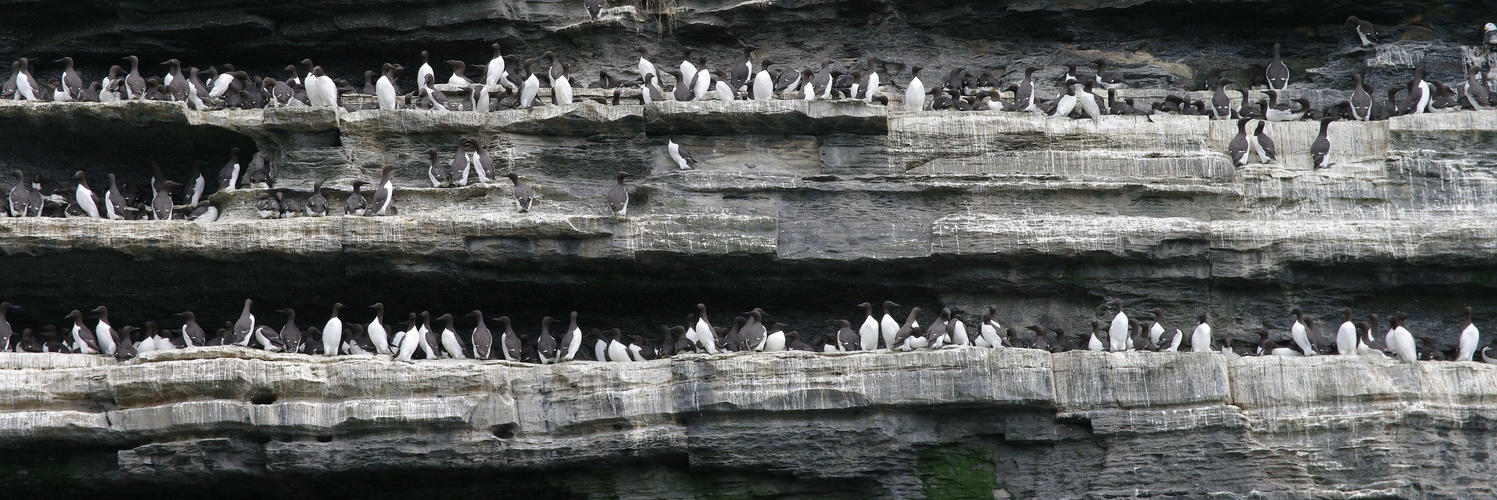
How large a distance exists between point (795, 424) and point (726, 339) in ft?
8.07

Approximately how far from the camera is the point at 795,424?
586 inches

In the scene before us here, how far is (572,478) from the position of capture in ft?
50.0

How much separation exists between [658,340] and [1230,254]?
289 inches

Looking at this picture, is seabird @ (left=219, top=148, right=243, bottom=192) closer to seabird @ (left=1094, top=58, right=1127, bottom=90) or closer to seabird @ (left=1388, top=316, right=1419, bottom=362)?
seabird @ (left=1094, top=58, right=1127, bottom=90)

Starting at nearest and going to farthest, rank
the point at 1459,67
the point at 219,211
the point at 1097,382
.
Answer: the point at 1097,382 → the point at 219,211 → the point at 1459,67

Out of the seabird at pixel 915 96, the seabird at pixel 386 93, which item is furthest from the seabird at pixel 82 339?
the seabird at pixel 915 96

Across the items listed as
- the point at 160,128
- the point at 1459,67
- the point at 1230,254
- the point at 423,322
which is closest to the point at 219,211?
the point at 160,128

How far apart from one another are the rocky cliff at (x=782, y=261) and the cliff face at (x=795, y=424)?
34 mm

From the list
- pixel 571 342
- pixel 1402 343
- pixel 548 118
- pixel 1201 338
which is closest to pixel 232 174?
pixel 548 118

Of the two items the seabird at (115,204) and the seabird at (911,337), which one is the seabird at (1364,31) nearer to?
the seabird at (911,337)

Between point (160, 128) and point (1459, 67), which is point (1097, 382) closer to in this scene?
point (1459, 67)

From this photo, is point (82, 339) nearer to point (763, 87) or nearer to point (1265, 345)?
point (763, 87)

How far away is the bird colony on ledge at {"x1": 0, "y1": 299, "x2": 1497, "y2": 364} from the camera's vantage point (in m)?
16.5

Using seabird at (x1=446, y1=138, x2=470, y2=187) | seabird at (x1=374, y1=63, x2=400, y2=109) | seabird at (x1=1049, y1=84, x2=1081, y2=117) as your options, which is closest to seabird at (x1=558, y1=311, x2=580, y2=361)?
seabird at (x1=446, y1=138, x2=470, y2=187)
